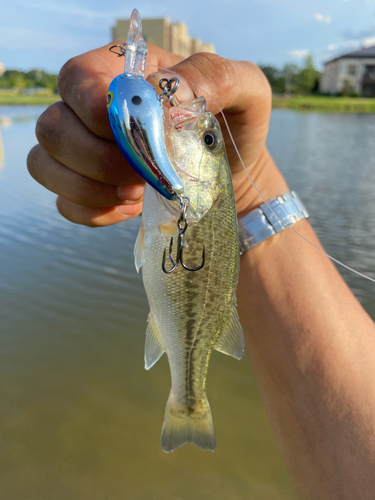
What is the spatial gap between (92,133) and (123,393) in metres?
2.85

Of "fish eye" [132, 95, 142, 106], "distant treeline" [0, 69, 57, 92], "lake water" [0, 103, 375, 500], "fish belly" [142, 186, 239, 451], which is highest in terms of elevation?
"distant treeline" [0, 69, 57, 92]

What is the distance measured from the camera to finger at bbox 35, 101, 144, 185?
4.56 ft

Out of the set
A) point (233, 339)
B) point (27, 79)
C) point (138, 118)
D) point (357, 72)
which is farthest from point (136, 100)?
point (27, 79)

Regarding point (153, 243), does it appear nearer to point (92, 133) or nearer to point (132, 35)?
point (92, 133)

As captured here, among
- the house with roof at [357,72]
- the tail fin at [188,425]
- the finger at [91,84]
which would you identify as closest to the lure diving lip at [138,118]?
the finger at [91,84]

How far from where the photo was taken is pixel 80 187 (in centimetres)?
159

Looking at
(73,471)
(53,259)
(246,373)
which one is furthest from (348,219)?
(73,471)

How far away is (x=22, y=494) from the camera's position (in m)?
2.60

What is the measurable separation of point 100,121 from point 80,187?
40 centimetres

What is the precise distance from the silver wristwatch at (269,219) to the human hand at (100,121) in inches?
16.8

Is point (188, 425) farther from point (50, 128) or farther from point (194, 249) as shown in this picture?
point (50, 128)

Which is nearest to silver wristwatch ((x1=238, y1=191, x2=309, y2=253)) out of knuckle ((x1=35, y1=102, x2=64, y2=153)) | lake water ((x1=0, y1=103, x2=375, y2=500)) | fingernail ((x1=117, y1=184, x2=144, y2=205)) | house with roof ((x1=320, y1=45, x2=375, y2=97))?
fingernail ((x1=117, y1=184, x2=144, y2=205))

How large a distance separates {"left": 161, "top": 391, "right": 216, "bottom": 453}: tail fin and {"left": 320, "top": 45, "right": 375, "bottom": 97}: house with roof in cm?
9261

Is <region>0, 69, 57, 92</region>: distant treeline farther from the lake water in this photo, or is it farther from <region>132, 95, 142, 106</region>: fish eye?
<region>132, 95, 142, 106</region>: fish eye
